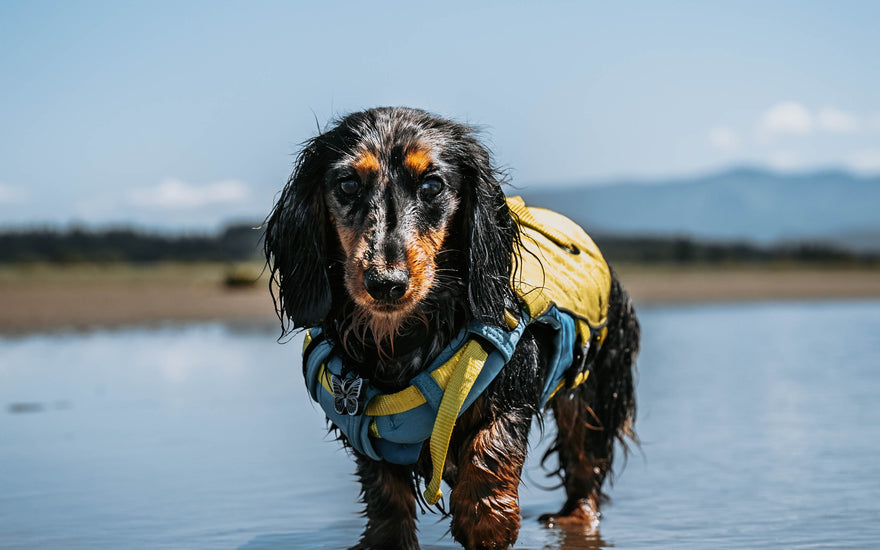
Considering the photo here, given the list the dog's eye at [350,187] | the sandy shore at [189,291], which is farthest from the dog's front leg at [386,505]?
the sandy shore at [189,291]

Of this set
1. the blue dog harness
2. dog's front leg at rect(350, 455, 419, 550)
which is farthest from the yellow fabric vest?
dog's front leg at rect(350, 455, 419, 550)

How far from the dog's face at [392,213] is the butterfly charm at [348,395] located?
22 centimetres

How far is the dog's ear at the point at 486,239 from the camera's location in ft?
11.6

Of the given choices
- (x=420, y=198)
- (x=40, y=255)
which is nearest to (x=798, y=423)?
(x=420, y=198)

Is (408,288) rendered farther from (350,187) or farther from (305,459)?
(305,459)

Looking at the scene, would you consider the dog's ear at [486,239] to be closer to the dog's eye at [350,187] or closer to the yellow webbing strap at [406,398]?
the yellow webbing strap at [406,398]

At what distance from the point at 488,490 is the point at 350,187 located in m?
1.17

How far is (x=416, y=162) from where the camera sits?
3469 millimetres

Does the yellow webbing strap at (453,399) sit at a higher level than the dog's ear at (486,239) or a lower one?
lower

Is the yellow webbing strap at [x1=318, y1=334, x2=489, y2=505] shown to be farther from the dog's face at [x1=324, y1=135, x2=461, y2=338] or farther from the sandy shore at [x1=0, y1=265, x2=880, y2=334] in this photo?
the sandy shore at [x1=0, y1=265, x2=880, y2=334]

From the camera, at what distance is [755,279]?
27656 mm

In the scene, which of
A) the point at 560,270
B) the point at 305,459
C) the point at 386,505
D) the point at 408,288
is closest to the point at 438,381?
the point at 408,288

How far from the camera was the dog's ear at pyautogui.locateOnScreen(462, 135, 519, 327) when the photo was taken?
3549 mm

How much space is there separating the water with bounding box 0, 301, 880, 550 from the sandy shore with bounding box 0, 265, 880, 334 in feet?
18.3
